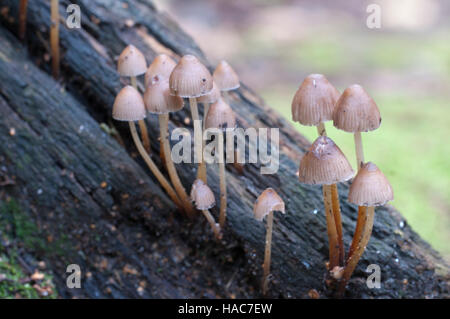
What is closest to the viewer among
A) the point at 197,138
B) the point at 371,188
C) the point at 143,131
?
Answer: the point at 371,188

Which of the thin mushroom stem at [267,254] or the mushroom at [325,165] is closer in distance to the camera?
the mushroom at [325,165]

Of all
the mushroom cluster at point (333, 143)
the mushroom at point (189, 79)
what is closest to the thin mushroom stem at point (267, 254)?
the mushroom cluster at point (333, 143)

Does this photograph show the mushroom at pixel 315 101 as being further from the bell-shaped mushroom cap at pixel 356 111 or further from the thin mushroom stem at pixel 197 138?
the thin mushroom stem at pixel 197 138

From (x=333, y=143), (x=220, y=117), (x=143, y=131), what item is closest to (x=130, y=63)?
(x=143, y=131)

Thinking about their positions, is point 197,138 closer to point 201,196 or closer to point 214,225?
point 201,196

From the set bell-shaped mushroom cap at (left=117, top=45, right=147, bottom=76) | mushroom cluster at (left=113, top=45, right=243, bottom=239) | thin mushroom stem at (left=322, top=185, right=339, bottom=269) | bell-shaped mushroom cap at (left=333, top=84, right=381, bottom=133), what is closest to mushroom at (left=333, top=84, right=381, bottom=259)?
bell-shaped mushroom cap at (left=333, top=84, right=381, bottom=133)

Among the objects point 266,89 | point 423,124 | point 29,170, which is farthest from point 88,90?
point 266,89

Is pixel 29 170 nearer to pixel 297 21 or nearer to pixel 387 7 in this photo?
pixel 297 21

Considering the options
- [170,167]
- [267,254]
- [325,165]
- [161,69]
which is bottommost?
[267,254]

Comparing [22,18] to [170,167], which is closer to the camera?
[170,167]
